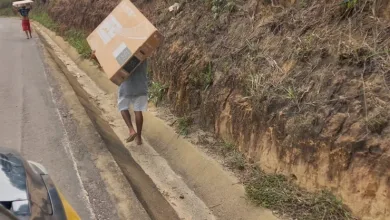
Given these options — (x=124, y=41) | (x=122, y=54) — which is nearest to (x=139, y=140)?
(x=122, y=54)

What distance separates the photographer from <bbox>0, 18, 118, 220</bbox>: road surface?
4.49m

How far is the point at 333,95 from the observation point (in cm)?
411

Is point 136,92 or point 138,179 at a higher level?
point 136,92

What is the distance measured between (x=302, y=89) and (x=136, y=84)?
90.6 inches

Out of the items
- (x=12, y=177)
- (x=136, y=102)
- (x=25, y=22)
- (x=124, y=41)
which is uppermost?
(x=12, y=177)

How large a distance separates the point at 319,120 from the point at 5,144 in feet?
13.1

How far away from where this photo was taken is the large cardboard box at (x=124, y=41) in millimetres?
5473

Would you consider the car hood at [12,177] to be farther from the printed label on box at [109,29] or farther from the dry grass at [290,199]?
the printed label on box at [109,29]

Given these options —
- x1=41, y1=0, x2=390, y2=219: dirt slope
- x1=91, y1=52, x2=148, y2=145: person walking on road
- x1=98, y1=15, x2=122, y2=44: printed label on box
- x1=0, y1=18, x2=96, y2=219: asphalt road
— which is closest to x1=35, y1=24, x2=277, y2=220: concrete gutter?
x1=41, y1=0, x2=390, y2=219: dirt slope

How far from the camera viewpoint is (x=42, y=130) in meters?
6.13

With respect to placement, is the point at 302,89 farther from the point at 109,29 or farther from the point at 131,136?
the point at 109,29

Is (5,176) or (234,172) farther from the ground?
(5,176)

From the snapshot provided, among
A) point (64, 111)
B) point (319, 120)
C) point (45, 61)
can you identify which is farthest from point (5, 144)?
point (45, 61)

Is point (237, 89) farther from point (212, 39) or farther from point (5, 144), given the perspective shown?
point (5, 144)
